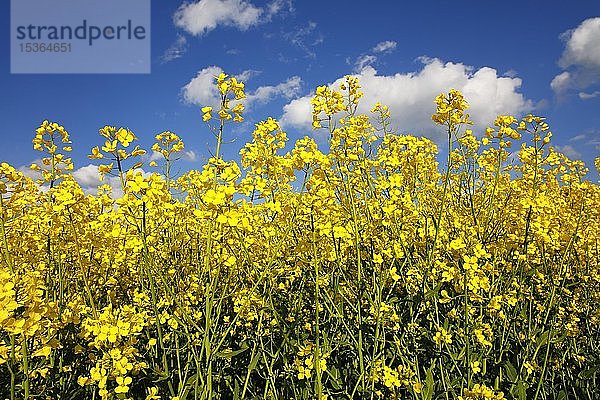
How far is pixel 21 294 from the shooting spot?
7.05ft

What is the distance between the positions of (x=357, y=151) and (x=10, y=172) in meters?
2.23

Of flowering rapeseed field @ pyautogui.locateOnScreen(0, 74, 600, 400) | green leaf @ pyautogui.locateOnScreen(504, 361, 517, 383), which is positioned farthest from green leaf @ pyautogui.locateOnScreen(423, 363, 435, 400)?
green leaf @ pyautogui.locateOnScreen(504, 361, 517, 383)

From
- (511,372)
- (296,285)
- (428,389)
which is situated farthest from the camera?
(296,285)

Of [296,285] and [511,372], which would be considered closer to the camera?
[511,372]

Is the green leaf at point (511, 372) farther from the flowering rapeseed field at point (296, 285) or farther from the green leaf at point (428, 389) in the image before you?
the green leaf at point (428, 389)

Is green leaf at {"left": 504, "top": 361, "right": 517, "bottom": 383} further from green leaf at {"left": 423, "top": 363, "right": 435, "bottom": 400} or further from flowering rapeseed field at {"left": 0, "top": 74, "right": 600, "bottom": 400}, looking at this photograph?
green leaf at {"left": 423, "top": 363, "right": 435, "bottom": 400}

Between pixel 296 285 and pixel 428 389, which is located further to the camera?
pixel 296 285

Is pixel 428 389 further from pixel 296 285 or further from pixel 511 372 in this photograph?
pixel 296 285

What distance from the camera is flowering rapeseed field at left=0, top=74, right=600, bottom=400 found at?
2613 mm

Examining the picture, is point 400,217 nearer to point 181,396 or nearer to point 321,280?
point 321,280

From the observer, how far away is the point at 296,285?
12.4 ft

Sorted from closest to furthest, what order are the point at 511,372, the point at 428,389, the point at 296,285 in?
the point at 428,389
the point at 511,372
the point at 296,285

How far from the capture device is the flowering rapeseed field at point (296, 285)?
2.61 m

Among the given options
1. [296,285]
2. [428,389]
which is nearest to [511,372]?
[428,389]
